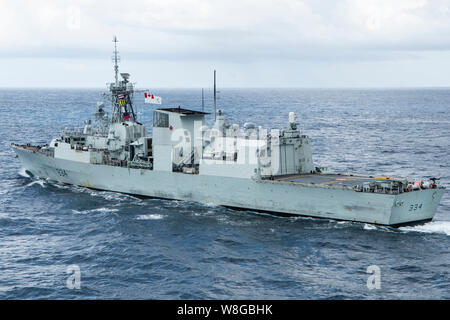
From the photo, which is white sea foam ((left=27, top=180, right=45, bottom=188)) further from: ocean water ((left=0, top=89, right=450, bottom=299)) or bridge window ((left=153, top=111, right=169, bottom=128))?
bridge window ((left=153, top=111, right=169, bottom=128))

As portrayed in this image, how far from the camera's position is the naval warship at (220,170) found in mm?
30500

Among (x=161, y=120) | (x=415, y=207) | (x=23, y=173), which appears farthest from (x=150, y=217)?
(x=23, y=173)

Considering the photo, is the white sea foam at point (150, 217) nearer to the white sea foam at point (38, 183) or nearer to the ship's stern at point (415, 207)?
the white sea foam at point (38, 183)

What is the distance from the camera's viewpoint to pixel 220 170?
112 ft

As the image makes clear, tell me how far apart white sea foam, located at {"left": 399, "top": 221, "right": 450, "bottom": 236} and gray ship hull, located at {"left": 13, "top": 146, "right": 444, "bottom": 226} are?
0.38 m

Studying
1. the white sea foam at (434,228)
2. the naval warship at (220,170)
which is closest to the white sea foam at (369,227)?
the naval warship at (220,170)

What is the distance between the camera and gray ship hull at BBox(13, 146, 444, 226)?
3002 cm

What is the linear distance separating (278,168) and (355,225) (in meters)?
6.94

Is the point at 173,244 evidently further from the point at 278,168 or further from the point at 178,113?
the point at 178,113

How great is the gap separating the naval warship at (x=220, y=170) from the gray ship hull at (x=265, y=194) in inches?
2.5

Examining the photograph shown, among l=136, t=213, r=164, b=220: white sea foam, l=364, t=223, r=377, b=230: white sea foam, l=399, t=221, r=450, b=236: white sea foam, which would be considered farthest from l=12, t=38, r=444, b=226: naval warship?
l=136, t=213, r=164, b=220: white sea foam

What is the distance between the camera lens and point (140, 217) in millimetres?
33312

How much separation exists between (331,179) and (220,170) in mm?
7610
